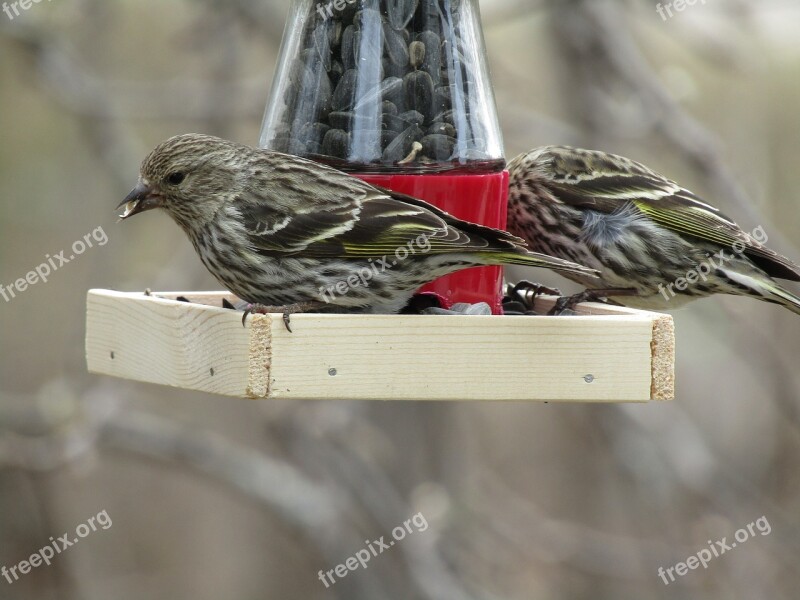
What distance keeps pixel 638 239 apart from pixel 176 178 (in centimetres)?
223

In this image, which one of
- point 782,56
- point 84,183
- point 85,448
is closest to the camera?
point 85,448

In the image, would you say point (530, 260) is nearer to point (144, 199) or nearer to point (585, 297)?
point (585, 297)

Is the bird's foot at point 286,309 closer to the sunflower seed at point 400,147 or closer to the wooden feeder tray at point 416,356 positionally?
the wooden feeder tray at point 416,356

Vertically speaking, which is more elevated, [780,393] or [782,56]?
[782,56]

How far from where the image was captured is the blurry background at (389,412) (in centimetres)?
760

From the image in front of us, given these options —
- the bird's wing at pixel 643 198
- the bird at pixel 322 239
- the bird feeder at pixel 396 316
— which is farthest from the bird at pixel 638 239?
the bird at pixel 322 239

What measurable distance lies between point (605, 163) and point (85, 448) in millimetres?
3658

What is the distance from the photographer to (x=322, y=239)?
14.5 ft

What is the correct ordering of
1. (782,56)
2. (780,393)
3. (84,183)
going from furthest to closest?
1. (84,183)
2. (782,56)
3. (780,393)

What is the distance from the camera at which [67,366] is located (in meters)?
8.45

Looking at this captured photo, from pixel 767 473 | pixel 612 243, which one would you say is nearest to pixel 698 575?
pixel 767 473

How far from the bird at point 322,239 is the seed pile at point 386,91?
303 mm

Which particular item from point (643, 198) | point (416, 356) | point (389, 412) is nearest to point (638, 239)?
point (643, 198)

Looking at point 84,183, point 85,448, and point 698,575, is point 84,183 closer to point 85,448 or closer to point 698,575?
point 85,448
